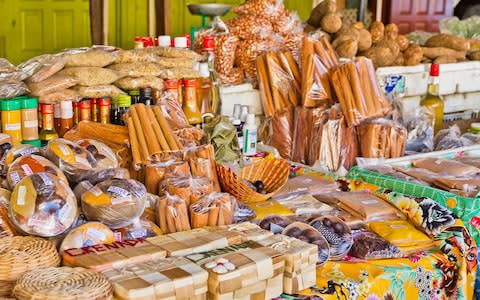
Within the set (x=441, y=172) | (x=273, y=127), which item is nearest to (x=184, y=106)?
(x=273, y=127)

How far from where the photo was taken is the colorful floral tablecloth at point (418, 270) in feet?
6.06

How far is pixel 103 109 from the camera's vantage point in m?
2.38

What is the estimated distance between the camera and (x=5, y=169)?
78.8 inches

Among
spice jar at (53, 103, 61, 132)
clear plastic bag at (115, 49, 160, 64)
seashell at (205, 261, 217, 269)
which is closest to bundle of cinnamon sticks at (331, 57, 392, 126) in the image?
clear plastic bag at (115, 49, 160, 64)

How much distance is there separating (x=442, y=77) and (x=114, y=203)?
2334mm

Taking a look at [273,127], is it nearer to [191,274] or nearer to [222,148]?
[222,148]

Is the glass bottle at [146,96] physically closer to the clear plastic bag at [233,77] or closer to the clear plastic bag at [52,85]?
the clear plastic bag at [52,85]

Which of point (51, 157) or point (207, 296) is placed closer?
point (207, 296)

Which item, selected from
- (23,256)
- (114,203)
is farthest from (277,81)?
(23,256)

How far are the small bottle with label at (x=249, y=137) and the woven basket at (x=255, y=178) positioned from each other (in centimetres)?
17

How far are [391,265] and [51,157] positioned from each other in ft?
3.31

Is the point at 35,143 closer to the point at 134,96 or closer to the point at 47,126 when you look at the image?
the point at 47,126

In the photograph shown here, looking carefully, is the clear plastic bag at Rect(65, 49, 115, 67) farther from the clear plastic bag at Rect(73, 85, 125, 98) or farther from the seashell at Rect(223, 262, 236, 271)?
the seashell at Rect(223, 262, 236, 271)

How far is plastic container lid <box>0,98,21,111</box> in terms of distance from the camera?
2199 millimetres
